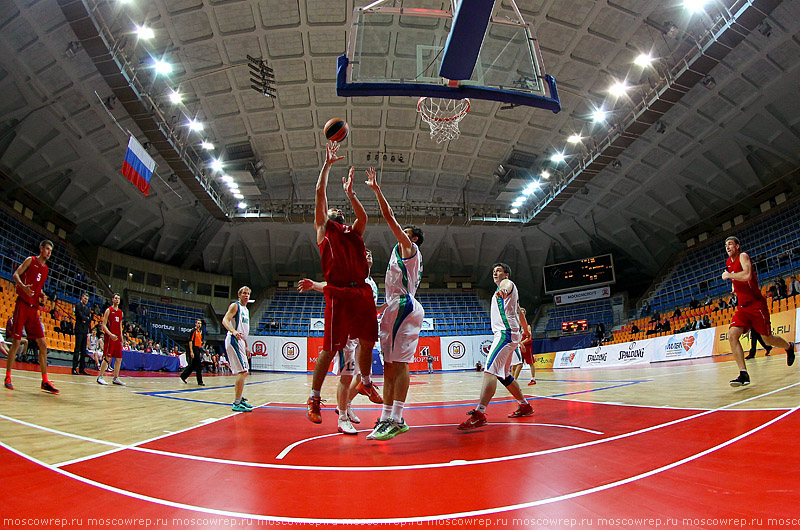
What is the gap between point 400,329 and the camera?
3779 millimetres

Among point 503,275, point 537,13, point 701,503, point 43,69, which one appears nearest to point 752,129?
point 537,13

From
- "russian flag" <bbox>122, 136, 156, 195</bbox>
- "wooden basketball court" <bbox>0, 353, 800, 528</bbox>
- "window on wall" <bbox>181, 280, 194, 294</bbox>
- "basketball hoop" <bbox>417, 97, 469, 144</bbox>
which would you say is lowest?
"wooden basketball court" <bbox>0, 353, 800, 528</bbox>

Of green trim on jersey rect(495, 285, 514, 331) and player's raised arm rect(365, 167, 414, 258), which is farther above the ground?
player's raised arm rect(365, 167, 414, 258)

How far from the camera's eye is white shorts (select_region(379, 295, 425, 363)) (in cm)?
371

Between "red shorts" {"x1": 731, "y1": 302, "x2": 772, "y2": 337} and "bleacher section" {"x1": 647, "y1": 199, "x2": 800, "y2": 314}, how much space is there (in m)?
17.0

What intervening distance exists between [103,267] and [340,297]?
92.0 feet

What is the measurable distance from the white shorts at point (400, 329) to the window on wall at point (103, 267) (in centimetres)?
2782

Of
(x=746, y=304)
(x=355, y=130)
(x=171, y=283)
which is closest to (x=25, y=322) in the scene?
(x=746, y=304)

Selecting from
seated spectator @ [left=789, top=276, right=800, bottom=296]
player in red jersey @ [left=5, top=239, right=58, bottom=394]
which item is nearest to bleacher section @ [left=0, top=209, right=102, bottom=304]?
player in red jersey @ [left=5, top=239, right=58, bottom=394]

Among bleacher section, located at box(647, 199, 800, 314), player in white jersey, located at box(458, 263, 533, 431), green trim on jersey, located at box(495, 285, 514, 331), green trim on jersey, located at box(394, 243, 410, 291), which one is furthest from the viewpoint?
bleacher section, located at box(647, 199, 800, 314)

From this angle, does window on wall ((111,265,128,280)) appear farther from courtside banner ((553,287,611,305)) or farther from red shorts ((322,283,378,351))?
courtside banner ((553,287,611,305))

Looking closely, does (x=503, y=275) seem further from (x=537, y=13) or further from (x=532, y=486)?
(x=537, y=13)

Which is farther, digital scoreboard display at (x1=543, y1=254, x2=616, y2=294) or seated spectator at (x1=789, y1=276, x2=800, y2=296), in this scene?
digital scoreboard display at (x1=543, y1=254, x2=616, y2=294)

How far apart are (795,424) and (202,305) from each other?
32.2 metres
